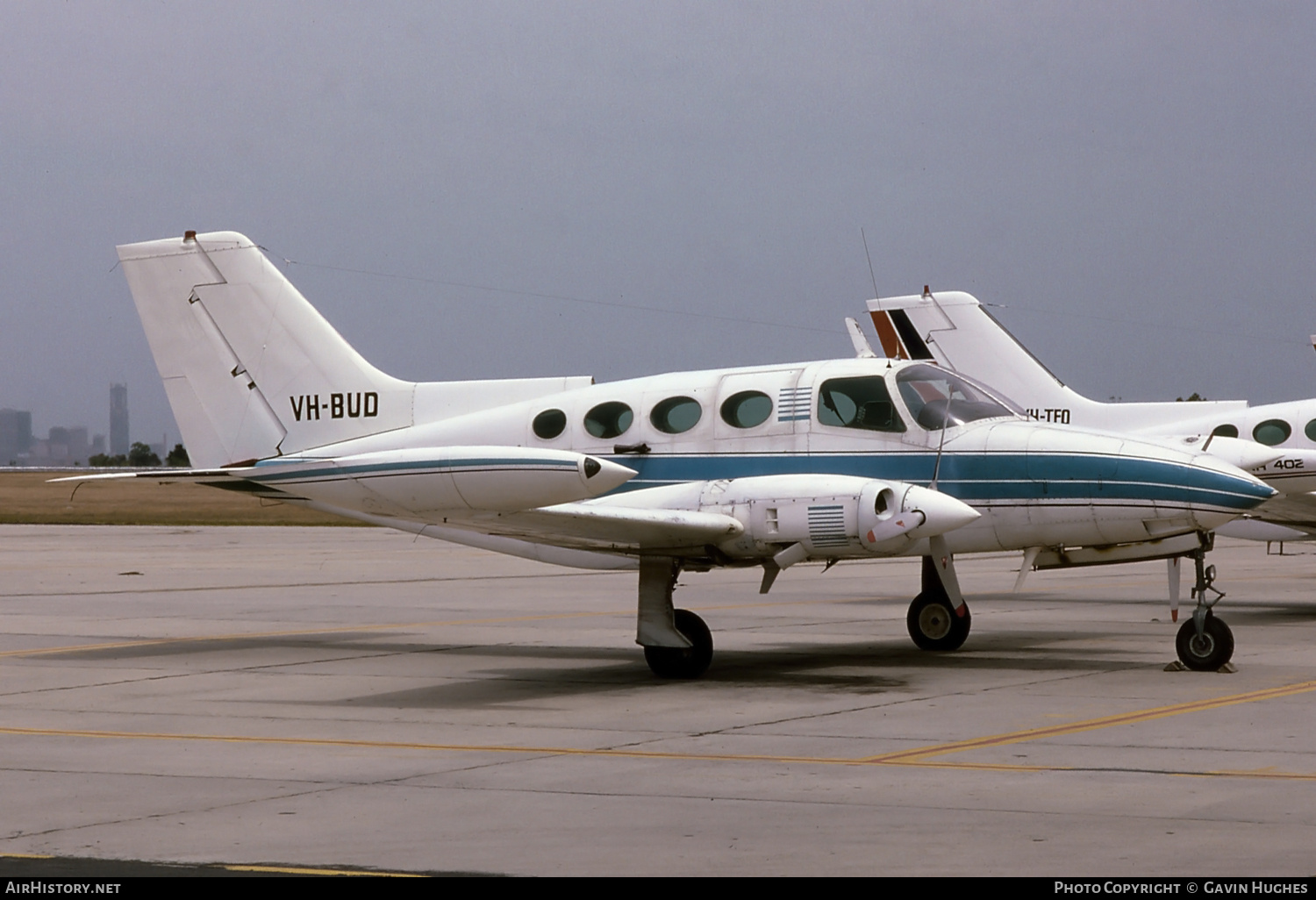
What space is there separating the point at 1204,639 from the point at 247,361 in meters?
10.3

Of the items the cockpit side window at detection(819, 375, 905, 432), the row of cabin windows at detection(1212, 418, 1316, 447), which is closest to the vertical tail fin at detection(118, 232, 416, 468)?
the cockpit side window at detection(819, 375, 905, 432)

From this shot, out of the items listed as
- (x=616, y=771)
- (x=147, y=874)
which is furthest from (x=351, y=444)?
(x=147, y=874)

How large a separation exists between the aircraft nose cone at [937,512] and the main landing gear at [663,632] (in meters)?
2.28

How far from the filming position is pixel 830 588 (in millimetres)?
25844

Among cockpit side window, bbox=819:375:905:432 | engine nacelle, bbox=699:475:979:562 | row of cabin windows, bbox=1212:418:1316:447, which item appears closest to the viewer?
engine nacelle, bbox=699:475:979:562

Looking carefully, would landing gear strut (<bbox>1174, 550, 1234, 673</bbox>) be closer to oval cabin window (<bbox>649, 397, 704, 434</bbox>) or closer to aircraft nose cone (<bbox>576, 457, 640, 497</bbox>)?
oval cabin window (<bbox>649, 397, 704, 434</bbox>)

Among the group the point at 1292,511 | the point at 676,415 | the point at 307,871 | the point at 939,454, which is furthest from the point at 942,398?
the point at 307,871

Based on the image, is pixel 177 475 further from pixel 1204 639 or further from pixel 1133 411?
pixel 1133 411

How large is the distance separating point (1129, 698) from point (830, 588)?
13561 mm

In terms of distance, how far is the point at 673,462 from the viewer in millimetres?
14922

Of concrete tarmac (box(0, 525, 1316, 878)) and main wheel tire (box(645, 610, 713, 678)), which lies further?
main wheel tire (box(645, 610, 713, 678))

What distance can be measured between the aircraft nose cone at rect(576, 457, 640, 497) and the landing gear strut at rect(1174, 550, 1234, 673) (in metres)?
5.18

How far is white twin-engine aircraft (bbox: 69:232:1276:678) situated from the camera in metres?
12.9

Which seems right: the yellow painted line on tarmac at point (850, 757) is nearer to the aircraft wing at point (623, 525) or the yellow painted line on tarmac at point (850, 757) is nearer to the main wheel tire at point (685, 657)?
the aircraft wing at point (623, 525)
